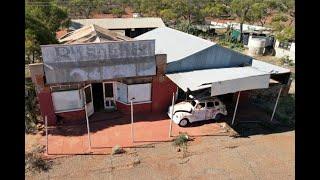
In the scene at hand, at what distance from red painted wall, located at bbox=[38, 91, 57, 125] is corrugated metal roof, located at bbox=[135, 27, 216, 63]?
25.3ft

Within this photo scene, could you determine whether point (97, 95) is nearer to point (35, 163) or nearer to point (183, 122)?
point (183, 122)

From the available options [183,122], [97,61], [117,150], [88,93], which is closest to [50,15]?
[88,93]

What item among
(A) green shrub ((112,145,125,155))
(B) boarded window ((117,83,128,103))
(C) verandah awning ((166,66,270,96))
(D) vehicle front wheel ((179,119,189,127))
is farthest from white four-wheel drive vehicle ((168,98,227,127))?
(A) green shrub ((112,145,125,155))

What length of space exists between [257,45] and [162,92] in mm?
21159

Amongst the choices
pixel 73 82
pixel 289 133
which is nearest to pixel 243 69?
pixel 289 133

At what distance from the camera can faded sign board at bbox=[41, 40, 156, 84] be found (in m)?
17.4

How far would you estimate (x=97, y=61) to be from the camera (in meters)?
18.2

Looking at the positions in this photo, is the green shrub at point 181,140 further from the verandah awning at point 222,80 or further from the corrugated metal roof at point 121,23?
the corrugated metal roof at point 121,23

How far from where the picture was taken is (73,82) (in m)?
18.0

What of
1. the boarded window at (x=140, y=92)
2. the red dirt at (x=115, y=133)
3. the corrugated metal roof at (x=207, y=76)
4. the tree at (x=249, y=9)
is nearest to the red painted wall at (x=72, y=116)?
the red dirt at (x=115, y=133)

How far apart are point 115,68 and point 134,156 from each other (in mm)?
5544

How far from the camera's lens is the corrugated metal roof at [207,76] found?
17766mm
